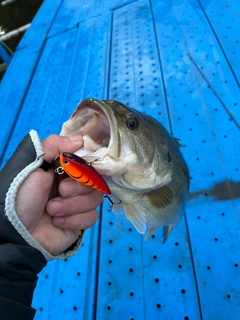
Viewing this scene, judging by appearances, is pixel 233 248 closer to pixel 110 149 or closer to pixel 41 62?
pixel 110 149

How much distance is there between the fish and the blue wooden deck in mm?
562

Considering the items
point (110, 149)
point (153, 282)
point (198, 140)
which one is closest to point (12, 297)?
point (110, 149)

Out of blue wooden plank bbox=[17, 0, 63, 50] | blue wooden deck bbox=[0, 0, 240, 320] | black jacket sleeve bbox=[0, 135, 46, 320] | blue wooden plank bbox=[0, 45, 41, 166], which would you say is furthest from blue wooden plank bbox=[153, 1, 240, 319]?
blue wooden plank bbox=[17, 0, 63, 50]

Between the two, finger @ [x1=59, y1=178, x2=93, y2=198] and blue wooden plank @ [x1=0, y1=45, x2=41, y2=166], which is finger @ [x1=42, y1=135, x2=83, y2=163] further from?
blue wooden plank @ [x1=0, y1=45, x2=41, y2=166]

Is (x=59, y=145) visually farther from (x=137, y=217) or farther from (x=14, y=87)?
(x=14, y=87)

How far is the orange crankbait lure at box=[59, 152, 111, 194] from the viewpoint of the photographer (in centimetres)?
73

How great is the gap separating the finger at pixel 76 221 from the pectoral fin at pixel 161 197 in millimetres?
206

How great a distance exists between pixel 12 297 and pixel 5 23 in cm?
735

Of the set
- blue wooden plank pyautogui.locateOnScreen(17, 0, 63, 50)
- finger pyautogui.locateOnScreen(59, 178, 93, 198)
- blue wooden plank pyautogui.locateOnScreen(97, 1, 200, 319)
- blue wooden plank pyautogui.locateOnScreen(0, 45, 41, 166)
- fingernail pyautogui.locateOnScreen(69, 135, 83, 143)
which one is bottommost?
blue wooden plank pyautogui.locateOnScreen(97, 1, 200, 319)

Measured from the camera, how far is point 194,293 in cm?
143

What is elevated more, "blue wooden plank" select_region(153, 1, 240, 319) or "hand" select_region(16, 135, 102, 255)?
"hand" select_region(16, 135, 102, 255)

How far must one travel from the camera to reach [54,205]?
957 mm

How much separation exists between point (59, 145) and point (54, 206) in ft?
0.61

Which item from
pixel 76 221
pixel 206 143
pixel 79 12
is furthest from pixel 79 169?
pixel 79 12
